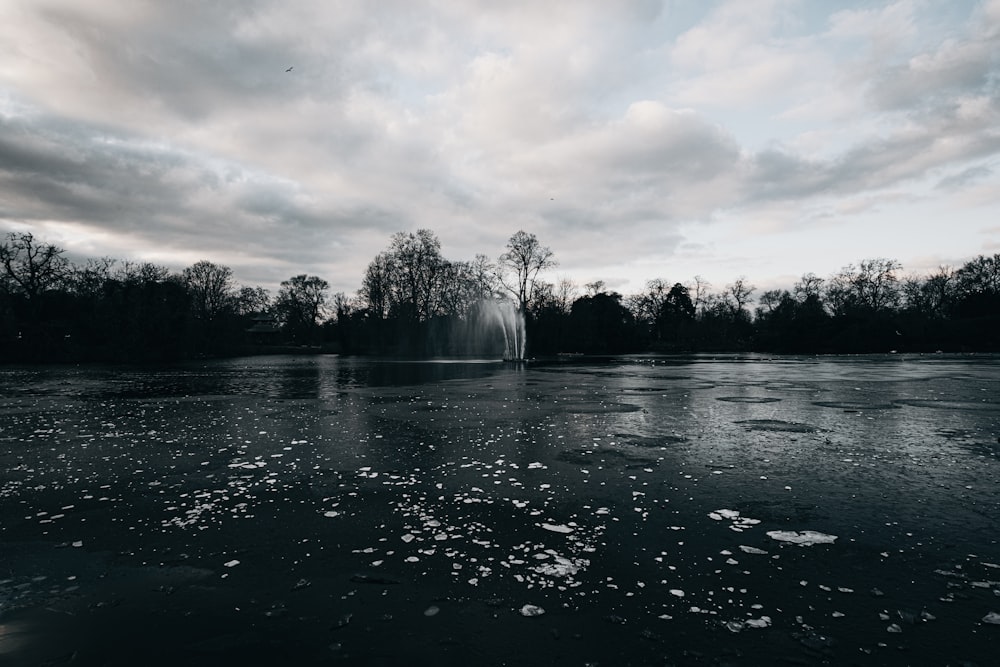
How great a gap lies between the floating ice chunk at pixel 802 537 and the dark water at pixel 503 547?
0.03 meters

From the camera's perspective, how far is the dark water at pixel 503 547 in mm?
3420

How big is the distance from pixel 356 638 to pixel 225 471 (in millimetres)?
5470

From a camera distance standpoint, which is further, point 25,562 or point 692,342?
point 692,342

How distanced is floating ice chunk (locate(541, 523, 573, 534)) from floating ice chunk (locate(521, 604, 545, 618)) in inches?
60.8

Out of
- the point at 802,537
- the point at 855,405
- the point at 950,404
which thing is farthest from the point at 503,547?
the point at 950,404

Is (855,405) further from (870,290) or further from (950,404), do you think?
(870,290)

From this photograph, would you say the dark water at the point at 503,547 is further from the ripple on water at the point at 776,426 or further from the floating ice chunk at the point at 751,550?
the ripple on water at the point at 776,426

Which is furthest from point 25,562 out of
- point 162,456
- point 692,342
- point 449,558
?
point 692,342

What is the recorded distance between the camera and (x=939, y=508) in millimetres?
5910

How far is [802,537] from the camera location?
514cm

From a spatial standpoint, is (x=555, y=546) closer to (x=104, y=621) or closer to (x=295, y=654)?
(x=295, y=654)

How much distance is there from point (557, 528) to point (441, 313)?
63794 mm

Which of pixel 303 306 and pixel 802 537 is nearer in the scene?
pixel 802 537

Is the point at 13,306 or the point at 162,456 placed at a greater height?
the point at 13,306
